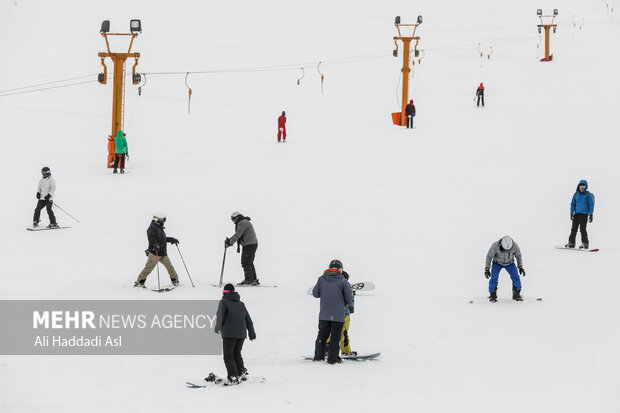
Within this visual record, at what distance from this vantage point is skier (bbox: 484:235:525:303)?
1253 centimetres

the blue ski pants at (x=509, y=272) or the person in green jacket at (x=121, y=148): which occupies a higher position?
the person in green jacket at (x=121, y=148)

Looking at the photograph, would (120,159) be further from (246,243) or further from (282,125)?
(246,243)

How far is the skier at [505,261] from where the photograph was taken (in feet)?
41.1

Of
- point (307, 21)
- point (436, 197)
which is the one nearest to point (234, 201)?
point (436, 197)

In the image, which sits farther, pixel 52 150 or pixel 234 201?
pixel 52 150

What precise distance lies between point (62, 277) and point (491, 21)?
5996 cm

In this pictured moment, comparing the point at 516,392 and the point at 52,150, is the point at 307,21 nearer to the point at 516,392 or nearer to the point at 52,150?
the point at 52,150

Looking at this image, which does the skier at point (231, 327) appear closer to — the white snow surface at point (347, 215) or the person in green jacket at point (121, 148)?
the white snow surface at point (347, 215)

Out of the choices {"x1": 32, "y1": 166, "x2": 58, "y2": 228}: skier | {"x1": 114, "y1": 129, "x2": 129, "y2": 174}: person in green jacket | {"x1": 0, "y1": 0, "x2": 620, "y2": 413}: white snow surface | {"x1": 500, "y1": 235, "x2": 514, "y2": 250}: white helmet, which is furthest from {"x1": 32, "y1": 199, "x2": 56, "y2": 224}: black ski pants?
{"x1": 500, "y1": 235, "x2": 514, "y2": 250}: white helmet

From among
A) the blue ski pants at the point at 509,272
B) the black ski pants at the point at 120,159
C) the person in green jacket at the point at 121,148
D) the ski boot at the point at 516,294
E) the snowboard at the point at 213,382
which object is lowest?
the snowboard at the point at 213,382

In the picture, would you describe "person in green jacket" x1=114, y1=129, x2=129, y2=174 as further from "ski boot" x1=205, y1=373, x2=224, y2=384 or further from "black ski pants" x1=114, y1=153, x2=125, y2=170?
"ski boot" x1=205, y1=373, x2=224, y2=384

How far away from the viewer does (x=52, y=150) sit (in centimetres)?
2995

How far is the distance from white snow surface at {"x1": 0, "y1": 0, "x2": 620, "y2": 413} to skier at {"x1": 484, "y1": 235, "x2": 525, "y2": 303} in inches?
10.1

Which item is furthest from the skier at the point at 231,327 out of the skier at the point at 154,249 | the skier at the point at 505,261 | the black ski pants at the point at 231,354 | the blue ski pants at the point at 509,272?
the blue ski pants at the point at 509,272
